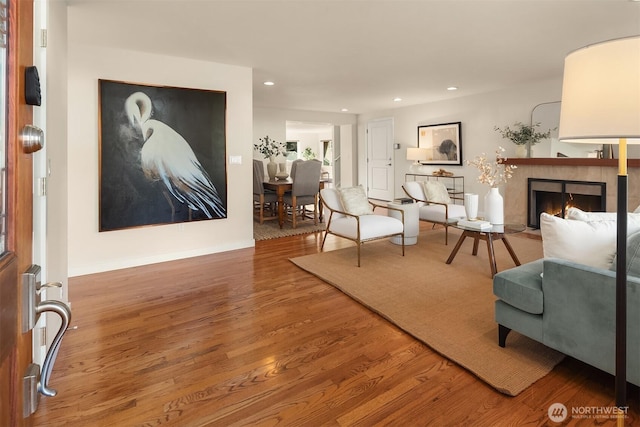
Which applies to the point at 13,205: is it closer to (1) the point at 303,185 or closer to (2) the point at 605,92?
(2) the point at 605,92

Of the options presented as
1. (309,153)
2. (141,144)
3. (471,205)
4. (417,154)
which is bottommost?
(471,205)

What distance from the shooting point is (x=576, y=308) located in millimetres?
1803

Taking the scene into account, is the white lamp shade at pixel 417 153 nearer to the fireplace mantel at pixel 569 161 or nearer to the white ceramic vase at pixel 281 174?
the fireplace mantel at pixel 569 161

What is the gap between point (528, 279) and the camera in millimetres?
2062

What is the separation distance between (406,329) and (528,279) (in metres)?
0.84

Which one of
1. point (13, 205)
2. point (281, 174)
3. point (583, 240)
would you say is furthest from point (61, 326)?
point (281, 174)

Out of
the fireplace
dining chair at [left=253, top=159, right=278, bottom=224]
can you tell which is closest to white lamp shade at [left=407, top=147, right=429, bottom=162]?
the fireplace

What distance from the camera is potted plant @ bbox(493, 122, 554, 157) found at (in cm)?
583

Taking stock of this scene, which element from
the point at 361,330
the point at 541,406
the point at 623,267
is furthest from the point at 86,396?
the point at 623,267

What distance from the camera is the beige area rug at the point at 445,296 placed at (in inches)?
81.4

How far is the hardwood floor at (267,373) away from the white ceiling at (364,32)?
2.36 metres

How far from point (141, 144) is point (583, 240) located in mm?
4001

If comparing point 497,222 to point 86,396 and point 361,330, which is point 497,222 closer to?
point 361,330

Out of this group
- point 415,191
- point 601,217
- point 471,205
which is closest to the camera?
point 601,217
